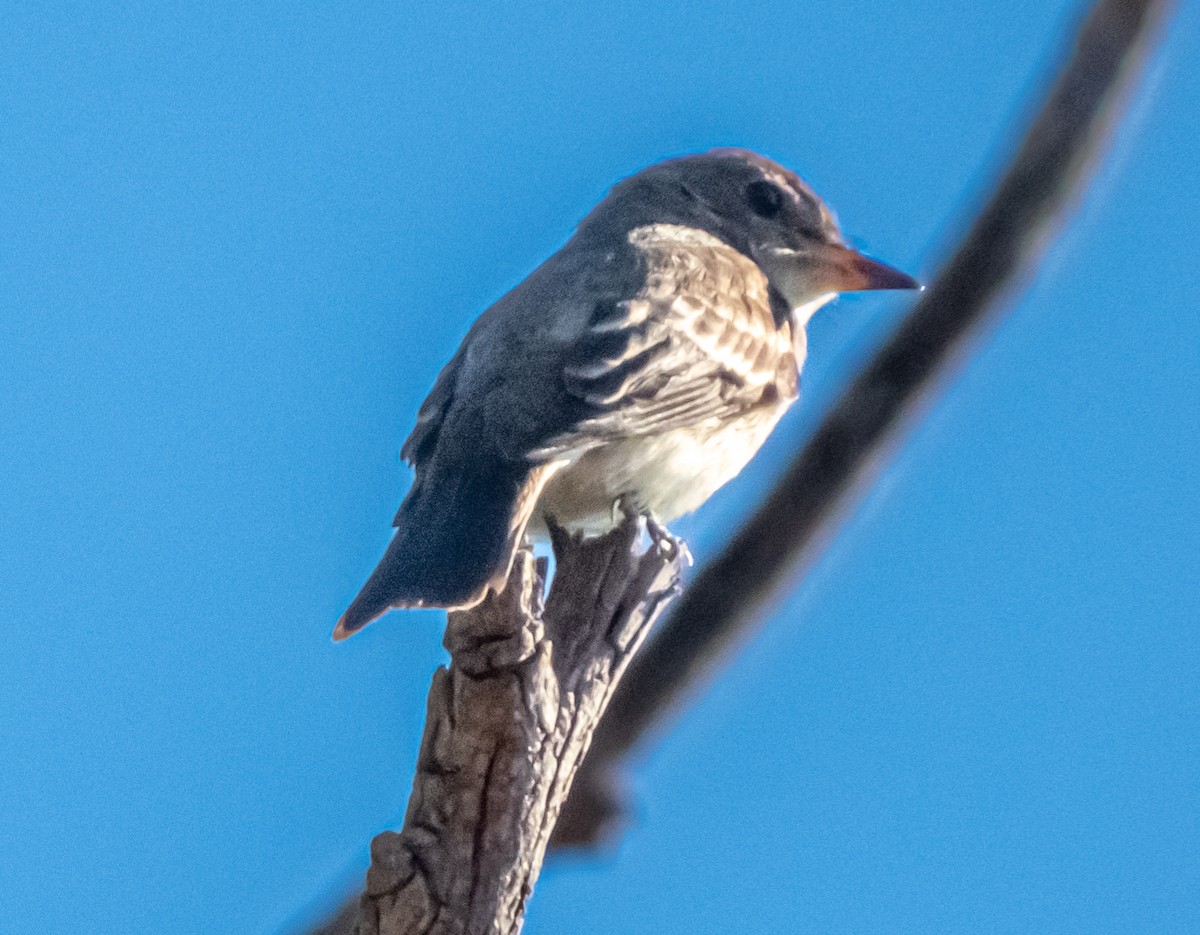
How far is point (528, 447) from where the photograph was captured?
3385 mm

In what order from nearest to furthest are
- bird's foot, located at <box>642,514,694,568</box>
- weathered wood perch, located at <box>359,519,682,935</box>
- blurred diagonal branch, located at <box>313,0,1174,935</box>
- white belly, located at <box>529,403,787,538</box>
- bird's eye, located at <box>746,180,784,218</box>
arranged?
weathered wood perch, located at <box>359,519,682,935</box>, blurred diagonal branch, located at <box>313,0,1174,935</box>, bird's foot, located at <box>642,514,694,568</box>, white belly, located at <box>529,403,787,538</box>, bird's eye, located at <box>746,180,784,218</box>

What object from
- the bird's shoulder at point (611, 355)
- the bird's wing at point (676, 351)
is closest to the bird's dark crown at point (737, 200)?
the bird's wing at point (676, 351)

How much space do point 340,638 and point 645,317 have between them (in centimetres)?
124

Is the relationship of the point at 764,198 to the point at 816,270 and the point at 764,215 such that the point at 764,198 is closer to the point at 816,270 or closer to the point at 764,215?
the point at 764,215

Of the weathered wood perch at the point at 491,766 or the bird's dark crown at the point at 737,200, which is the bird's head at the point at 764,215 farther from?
the weathered wood perch at the point at 491,766

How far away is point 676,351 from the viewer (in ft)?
12.6

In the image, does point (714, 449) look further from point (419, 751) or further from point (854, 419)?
point (419, 751)

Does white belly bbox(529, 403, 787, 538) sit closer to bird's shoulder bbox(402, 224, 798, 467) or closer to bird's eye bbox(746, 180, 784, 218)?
bird's shoulder bbox(402, 224, 798, 467)

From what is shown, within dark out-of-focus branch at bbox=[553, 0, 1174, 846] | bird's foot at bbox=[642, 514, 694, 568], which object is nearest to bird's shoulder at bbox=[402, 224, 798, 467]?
bird's foot at bbox=[642, 514, 694, 568]

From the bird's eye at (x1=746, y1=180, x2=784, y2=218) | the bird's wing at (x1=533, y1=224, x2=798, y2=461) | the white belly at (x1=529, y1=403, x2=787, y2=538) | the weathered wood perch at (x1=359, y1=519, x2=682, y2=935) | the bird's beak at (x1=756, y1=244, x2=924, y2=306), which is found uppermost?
the bird's eye at (x1=746, y1=180, x2=784, y2=218)

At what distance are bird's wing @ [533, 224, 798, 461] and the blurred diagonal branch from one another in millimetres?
437

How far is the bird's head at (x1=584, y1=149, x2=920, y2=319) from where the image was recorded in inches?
196

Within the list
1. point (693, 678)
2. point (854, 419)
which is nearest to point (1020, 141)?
point (854, 419)

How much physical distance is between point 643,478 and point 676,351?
31 cm
